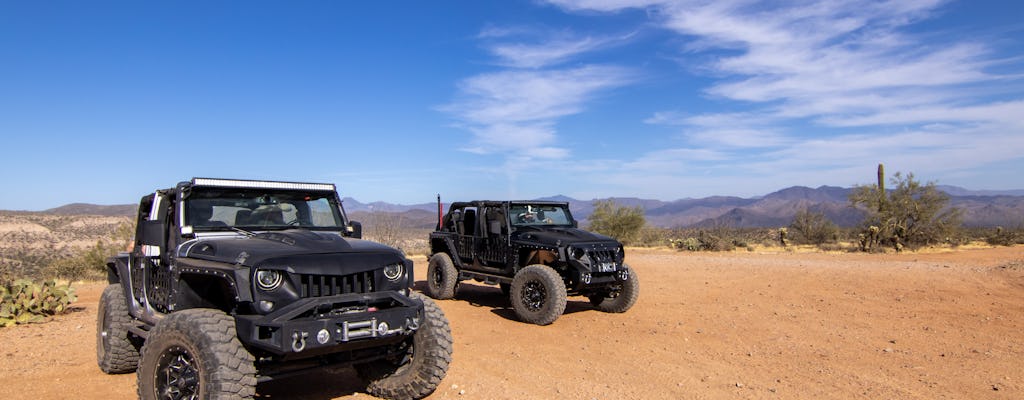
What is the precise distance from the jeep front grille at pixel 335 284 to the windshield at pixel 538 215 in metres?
5.67

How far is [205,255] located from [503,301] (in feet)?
23.7

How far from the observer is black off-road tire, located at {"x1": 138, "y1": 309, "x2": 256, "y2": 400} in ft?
13.0

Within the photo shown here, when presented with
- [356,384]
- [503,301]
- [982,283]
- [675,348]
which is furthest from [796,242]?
[356,384]

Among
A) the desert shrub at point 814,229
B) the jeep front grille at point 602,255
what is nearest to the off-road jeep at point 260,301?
the jeep front grille at point 602,255

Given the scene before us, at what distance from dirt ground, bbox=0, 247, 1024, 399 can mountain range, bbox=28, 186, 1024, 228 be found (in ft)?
84.2

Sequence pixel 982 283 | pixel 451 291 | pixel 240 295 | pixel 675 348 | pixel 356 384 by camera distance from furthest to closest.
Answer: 1. pixel 982 283
2. pixel 451 291
3. pixel 675 348
4. pixel 356 384
5. pixel 240 295

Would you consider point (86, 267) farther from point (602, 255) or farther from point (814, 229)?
point (814, 229)

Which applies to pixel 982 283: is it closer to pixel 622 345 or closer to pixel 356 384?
pixel 622 345

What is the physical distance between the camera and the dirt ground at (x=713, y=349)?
555cm

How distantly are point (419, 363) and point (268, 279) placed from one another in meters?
1.37

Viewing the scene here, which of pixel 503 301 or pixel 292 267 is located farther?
pixel 503 301

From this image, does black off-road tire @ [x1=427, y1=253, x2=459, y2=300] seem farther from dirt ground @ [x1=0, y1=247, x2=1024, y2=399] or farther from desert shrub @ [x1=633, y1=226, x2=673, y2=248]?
desert shrub @ [x1=633, y1=226, x2=673, y2=248]

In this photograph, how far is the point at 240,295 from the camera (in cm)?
415

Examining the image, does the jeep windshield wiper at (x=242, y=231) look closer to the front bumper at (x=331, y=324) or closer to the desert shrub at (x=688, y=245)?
the front bumper at (x=331, y=324)
